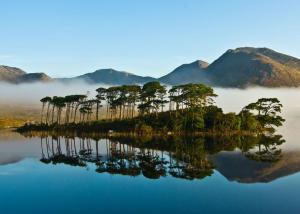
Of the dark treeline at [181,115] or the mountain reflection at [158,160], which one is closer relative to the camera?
the mountain reflection at [158,160]

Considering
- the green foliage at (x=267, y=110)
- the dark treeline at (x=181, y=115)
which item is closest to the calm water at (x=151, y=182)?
the dark treeline at (x=181, y=115)

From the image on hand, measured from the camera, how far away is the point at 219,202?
3416cm

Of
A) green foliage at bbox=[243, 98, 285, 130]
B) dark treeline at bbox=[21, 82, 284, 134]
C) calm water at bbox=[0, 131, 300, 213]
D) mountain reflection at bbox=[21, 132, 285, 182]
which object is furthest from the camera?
green foliage at bbox=[243, 98, 285, 130]

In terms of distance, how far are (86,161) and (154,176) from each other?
18204mm

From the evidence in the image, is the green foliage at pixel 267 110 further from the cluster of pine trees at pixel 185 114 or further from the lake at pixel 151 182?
the lake at pixel 151 182

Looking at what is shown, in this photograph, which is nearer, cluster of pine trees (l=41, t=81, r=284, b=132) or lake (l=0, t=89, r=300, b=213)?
lake (l=0, t=89, r=300, b=213)

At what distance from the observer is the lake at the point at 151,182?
33125mm

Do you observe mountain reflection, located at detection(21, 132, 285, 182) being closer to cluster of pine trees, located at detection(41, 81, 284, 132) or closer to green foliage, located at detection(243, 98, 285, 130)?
cluster of pine trees, located at detection(41, 81, 284, 132)

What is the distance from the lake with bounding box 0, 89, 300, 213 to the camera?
3312 cm

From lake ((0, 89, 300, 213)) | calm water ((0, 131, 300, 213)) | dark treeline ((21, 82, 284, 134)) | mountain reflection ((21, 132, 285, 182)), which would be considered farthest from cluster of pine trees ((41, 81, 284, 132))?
lake ((0, 89, 300, 213))

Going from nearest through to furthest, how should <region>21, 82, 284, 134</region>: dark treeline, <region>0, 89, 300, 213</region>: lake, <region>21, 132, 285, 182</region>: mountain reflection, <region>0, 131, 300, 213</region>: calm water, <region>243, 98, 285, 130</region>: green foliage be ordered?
<region>0, 89, 300, 213</region>: lake, <region>0, 131, 300, 213</region>: calm water, <region>21, 132, 285, 182</region>: mountain reflection, <region>21, 82, 284, 134</region>: dark treeline, <region>243, 98, 285, 130</region>: green foliage

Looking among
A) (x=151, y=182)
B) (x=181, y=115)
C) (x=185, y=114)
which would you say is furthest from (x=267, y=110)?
(x=151, y=182)

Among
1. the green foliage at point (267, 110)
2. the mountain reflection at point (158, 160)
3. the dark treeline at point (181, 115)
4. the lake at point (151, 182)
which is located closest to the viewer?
the lake at point (151, 182)

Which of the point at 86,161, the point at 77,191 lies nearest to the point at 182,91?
the point at 86,161
